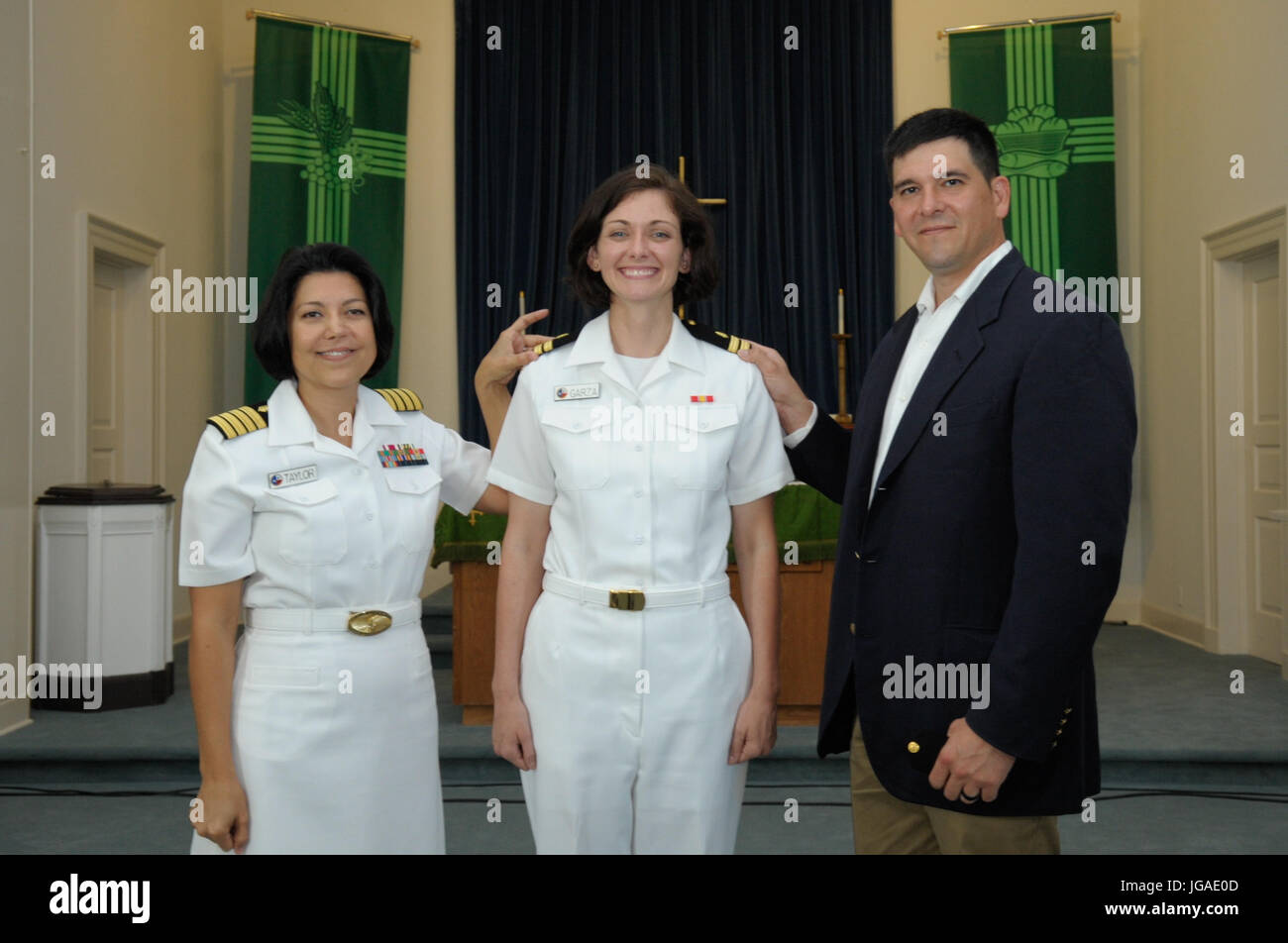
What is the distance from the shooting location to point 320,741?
182cm

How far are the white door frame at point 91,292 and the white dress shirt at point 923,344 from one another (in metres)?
4.68

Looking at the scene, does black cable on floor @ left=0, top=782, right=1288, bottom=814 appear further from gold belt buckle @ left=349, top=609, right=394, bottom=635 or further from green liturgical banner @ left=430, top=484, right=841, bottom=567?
gold belt buckle @ left=349, top=609, right=394, bottom=635

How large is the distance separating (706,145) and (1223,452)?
11.2 feet

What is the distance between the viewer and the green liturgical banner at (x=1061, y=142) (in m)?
6.88

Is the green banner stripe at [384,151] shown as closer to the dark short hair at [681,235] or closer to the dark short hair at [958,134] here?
the dark short hair at [681,235]

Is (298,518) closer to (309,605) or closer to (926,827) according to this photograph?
(309,605)

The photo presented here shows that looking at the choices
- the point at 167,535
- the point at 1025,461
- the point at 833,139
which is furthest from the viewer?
the point at 833,139

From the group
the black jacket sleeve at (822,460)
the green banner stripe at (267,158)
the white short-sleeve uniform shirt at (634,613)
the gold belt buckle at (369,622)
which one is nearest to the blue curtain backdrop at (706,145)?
the green banner stripe at (267,158)

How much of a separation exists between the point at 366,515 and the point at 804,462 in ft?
2.56

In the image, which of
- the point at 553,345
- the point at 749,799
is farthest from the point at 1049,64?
the point at 553,345

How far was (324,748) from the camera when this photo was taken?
1.82 m

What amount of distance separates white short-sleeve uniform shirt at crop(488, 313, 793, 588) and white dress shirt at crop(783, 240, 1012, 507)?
0.70 feet

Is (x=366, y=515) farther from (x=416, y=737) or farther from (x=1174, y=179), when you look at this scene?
(x=1174, y=179)
